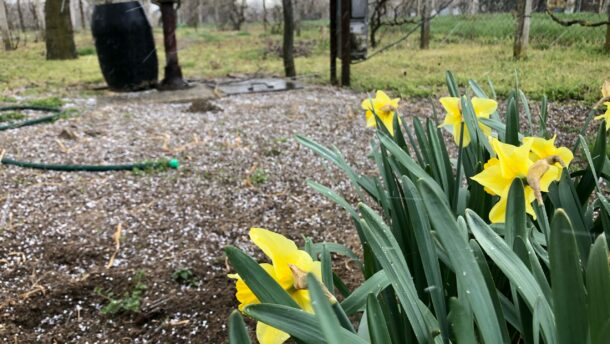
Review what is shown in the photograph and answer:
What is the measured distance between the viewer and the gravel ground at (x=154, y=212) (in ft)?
3.86

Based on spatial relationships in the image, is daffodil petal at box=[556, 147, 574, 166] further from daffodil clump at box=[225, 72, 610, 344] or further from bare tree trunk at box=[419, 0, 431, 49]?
bare tree trunk at box=[419, 0, 431, 49]

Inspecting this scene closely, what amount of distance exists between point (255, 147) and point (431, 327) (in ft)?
6.35

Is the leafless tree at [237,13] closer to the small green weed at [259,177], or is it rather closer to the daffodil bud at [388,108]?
the small green weed at [259,177]

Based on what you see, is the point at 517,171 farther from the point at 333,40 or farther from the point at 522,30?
the point at 333,40

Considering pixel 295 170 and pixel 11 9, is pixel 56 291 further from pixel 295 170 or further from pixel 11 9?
pixel 11 9

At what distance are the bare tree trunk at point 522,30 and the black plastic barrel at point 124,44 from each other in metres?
2.96

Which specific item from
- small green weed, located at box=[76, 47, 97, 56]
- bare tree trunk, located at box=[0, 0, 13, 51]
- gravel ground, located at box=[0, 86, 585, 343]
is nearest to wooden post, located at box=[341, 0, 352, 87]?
gravel ground, located at box=[0, 86, 585, 343]

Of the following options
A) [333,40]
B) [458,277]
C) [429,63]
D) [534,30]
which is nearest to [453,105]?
[458,277]

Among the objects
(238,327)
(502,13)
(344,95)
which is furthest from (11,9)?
(238,327)

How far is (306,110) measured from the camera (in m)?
3.09

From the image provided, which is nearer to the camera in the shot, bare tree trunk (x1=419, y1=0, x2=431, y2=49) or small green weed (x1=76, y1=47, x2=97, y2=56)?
bare tree trunk (x1=419, y1=0, x2=431, y2=49)

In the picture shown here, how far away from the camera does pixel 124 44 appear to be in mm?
3939

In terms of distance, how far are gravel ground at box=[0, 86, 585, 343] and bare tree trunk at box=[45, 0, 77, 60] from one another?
3.69 meters

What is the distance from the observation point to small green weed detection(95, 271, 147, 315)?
1.19m
